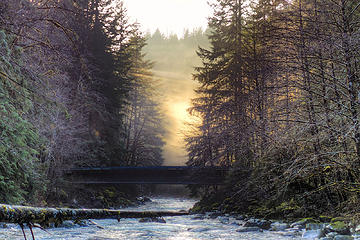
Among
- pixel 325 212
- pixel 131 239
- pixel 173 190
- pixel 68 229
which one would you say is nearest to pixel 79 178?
pixel 68 229

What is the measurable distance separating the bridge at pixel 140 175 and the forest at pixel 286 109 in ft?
5.10

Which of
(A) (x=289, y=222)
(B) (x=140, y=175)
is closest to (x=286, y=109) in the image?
(A) (x=289, y=222)

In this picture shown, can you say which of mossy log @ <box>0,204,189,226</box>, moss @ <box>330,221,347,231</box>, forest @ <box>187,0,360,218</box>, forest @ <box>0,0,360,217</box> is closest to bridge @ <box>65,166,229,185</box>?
forest @ <box>0,0,360,217</box>

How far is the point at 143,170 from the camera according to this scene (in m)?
22.0

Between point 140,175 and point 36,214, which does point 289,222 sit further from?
point 140,175

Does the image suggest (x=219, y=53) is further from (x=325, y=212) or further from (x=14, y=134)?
(x=14, y=134)

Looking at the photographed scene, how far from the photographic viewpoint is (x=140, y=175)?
22.1 metres

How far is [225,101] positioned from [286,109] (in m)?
16.4

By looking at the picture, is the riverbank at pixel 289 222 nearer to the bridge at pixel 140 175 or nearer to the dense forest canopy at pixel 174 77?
the bridge at pixel 140 175

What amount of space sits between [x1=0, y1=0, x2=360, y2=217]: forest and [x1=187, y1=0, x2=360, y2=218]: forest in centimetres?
7

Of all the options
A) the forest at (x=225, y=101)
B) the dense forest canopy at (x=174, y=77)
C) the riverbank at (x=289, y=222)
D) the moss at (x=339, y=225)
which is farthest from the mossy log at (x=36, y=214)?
the dense forest canopy at (x=174, y=77)

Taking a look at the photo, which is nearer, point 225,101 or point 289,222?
point 289,222

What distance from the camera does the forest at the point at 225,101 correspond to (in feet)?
A: 21.4

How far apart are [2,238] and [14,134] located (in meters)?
2.55
